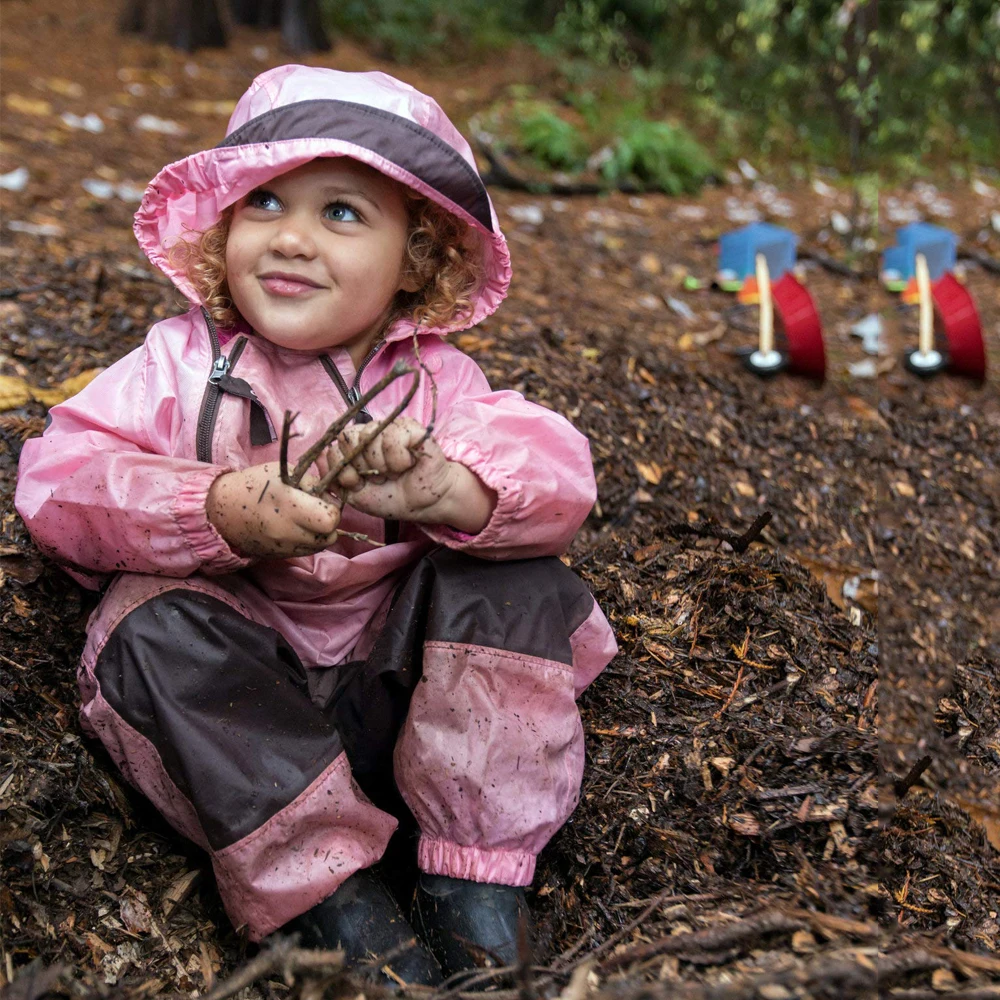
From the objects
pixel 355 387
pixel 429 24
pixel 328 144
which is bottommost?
pixel 429 24

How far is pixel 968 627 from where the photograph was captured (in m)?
3.18

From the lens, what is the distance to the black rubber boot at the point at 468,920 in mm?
1892

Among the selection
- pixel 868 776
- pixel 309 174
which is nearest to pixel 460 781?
pixel 868 776

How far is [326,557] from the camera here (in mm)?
2078

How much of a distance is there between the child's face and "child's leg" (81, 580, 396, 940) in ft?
1.76

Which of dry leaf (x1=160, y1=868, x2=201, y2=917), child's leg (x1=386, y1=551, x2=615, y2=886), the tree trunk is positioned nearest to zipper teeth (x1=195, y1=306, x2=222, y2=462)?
Answer: child's leg (x1=386, y1=551, x2=615, y2=886)

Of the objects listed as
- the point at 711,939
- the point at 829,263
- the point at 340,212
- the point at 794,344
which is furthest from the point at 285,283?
the point at 829,263

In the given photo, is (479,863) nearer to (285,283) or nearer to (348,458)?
(348,458)

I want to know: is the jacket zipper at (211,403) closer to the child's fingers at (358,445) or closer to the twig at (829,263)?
the child's fingers at (358,445)

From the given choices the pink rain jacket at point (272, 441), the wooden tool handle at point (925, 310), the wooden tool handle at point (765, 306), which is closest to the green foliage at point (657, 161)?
the wooden tool handle at point (765, 306)

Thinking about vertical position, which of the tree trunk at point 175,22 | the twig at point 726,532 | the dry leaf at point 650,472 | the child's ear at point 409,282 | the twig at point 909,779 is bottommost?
the twig at point 909,779

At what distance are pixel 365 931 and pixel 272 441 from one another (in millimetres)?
931

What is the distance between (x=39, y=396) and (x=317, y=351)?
1.09 metres

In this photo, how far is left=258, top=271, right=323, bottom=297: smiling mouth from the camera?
199 centimetres
